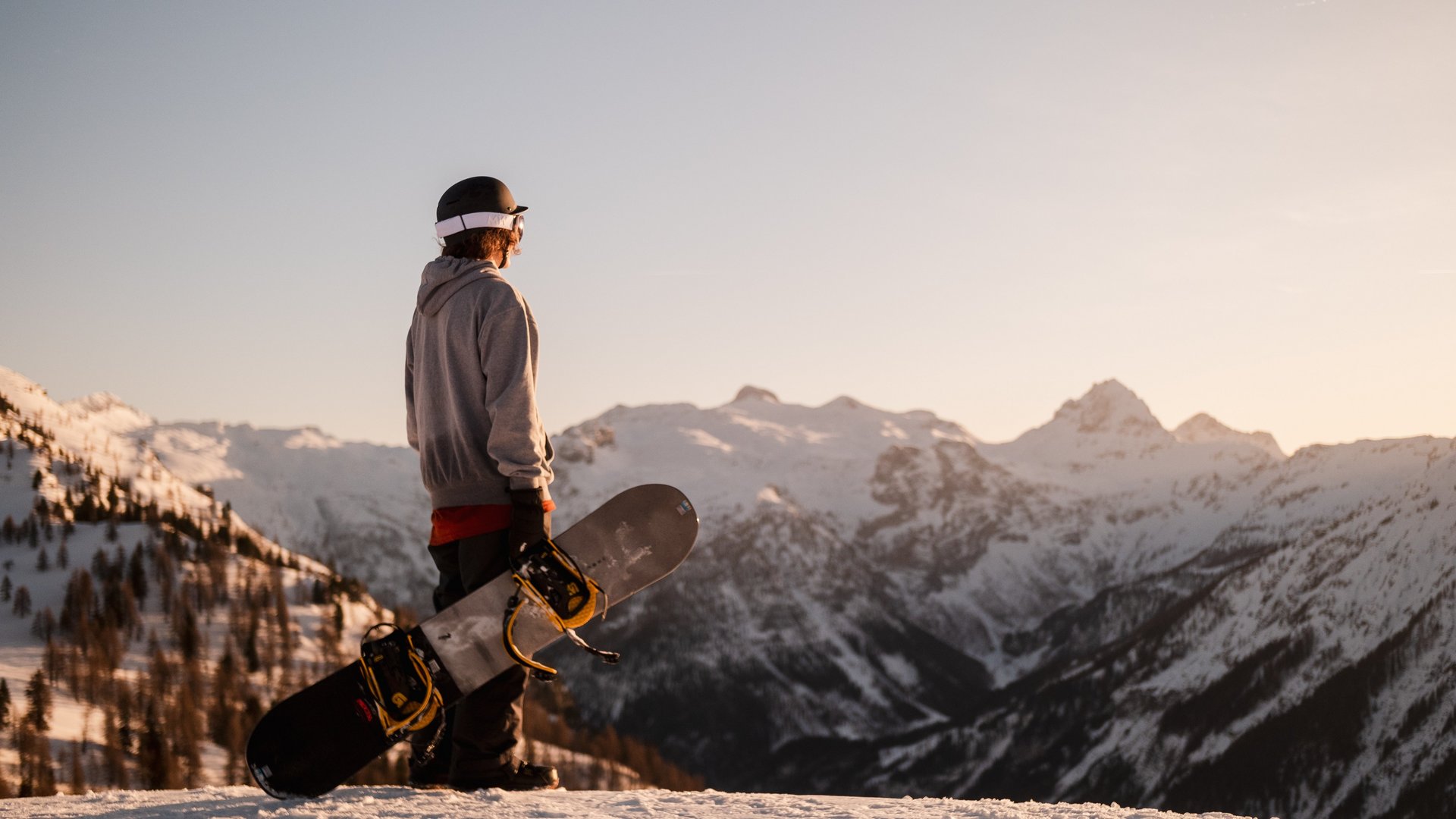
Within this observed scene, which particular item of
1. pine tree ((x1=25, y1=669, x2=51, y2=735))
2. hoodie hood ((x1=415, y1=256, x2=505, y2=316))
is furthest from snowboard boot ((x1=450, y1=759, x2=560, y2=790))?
pine tree ((x1=25, y1=669, x2=51, y2=735))

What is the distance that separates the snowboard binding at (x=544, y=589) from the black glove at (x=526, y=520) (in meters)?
0.06

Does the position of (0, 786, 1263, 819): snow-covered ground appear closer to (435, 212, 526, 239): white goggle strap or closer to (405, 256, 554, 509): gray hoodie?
(405, 256, 554, 509): gray hoodie

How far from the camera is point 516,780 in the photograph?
331 inches

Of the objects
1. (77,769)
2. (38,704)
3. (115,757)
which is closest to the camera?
(77,769)

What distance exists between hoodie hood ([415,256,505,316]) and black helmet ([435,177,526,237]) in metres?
0.29

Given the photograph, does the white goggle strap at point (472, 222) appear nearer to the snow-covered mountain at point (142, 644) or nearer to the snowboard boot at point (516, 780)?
the snowboard boot at point (516, 780)

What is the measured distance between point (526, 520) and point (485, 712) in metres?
1.57

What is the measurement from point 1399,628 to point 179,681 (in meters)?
205

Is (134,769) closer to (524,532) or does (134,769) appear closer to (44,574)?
(44,574)

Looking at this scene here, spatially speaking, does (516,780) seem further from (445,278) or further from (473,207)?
(473,207)

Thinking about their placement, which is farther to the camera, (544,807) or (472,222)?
(472,222)

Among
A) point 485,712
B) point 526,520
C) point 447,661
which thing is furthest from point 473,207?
point 485,712

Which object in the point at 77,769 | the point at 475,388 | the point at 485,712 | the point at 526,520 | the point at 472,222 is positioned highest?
the point at 472,222

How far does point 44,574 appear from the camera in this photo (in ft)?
580
